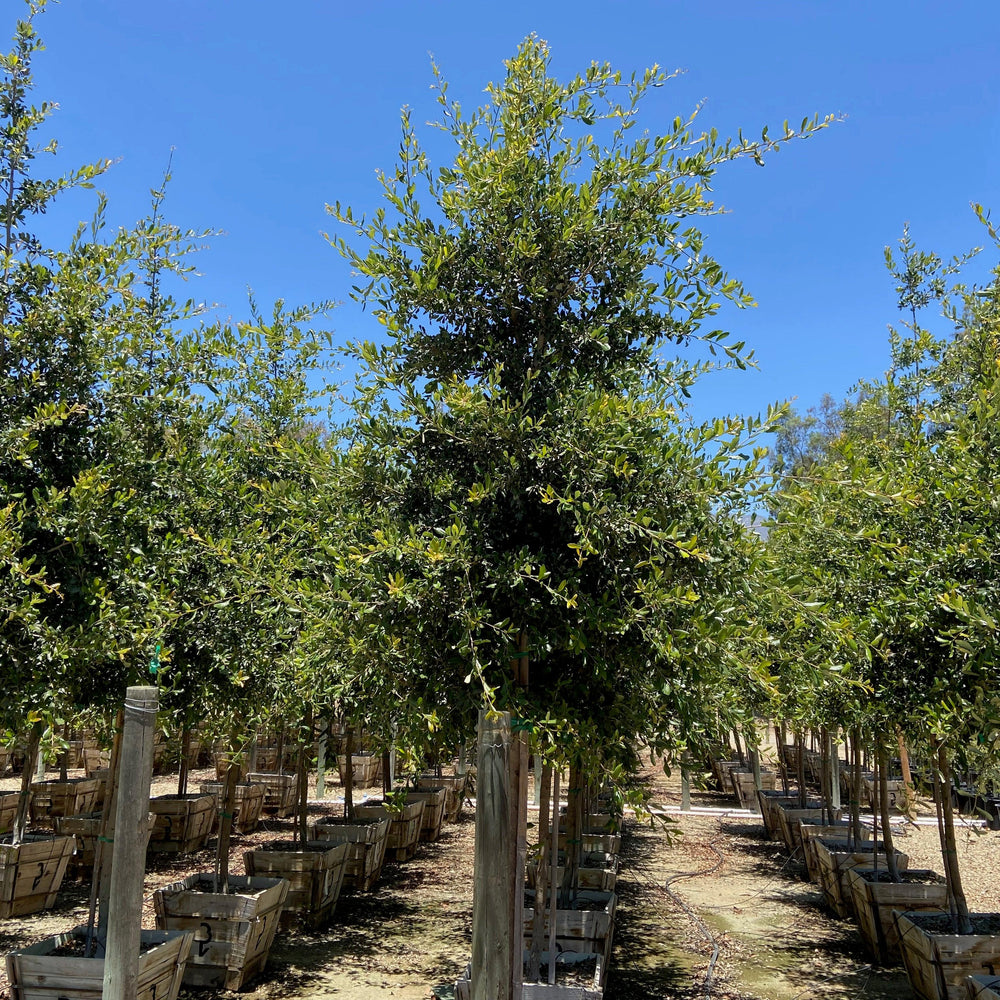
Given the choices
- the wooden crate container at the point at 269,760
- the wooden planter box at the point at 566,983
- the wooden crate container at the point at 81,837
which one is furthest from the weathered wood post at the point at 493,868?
the wooden crate container at the point at 269,760

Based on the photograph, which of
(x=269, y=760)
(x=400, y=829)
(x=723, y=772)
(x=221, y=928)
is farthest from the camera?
(x=269, y=760)

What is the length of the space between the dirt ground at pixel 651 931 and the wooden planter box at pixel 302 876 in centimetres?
28

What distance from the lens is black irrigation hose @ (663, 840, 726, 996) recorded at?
812cm

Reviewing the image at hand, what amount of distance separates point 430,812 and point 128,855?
11638 mm

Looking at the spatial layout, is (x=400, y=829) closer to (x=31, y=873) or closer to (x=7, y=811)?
(x=31, y=873)

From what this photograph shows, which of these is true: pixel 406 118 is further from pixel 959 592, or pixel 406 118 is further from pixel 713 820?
pixel 713 820

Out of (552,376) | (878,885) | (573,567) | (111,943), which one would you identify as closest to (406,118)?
(552,376)

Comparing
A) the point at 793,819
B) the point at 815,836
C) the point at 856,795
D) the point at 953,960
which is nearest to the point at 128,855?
the point at 953,960

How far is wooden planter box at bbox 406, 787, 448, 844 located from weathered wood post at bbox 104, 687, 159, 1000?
1088cm

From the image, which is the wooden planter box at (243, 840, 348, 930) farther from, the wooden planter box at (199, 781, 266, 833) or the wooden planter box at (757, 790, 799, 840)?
the wooden planter box at (757, 790, 799, 840)

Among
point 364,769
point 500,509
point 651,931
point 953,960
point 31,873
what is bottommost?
point 651,931

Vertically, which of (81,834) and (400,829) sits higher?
(81,834)

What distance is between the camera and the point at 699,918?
34.4ft

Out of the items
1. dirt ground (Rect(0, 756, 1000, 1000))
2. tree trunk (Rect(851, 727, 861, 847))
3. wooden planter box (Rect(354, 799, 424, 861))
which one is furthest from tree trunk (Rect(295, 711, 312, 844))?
tree trunk (Rect(851, 727, 861, 847))
